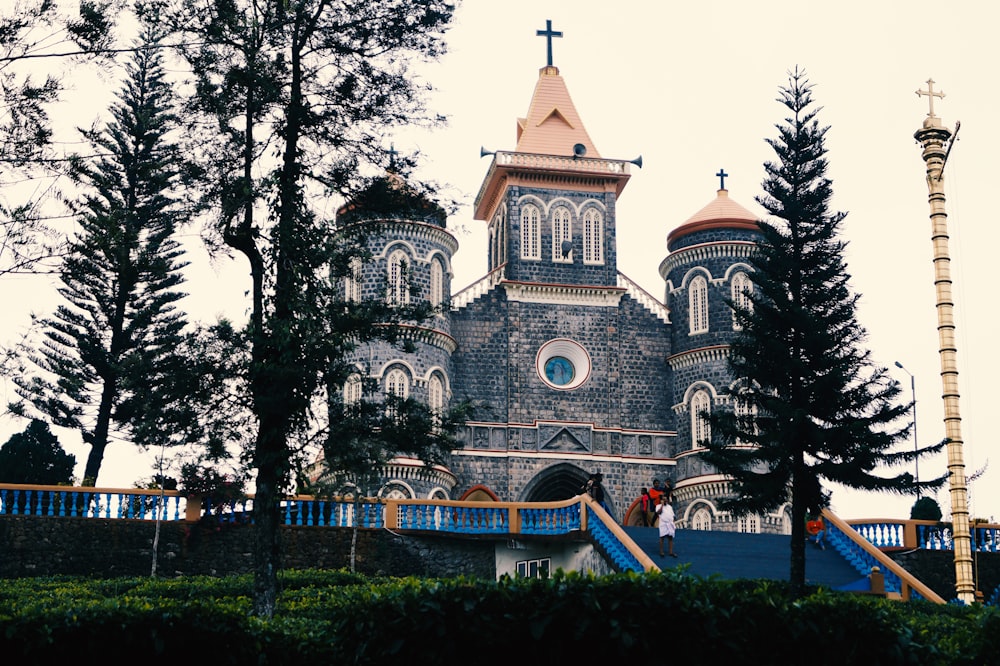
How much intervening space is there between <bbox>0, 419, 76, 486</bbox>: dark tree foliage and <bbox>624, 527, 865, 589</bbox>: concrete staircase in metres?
10.6

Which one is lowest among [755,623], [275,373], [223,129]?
[755,623]

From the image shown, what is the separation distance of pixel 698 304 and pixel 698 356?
154 centimetres

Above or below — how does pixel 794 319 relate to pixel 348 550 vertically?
above

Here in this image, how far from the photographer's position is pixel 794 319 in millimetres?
21969

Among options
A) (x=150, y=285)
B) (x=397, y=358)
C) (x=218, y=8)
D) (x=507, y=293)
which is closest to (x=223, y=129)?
(x=218, y=8)

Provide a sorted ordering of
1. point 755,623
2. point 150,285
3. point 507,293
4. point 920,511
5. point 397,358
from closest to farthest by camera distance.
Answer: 1. point 755,623
2. point 920,511
3. point 150,285
4. point 397,358
5. point 507,293

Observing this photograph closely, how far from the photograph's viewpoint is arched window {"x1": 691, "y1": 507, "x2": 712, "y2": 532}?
32.5 metres

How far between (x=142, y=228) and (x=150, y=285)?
4.72ft

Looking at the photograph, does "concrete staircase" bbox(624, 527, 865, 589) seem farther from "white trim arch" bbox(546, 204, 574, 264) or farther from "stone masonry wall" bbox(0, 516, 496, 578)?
"white trim arch" bbox(546, 204, 574, 264)

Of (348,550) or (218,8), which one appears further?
(348,550)

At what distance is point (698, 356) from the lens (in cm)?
3456

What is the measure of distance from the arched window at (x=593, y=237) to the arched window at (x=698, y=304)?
247 cm

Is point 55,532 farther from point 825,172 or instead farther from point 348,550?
point 825,172

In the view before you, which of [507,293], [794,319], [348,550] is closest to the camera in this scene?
[794,319]
